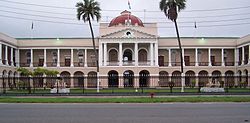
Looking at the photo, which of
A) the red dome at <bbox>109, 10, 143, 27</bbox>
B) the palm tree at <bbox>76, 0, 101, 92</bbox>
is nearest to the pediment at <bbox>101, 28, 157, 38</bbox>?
the red dome at <bbox>109, 10, 143, 27</bbox>

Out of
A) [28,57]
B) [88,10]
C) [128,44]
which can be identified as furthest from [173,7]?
[28,57]

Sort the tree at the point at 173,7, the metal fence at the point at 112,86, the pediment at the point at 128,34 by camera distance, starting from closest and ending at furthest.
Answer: the metal fence at the point at 112,86, the tree at the point at 173,7, the pediment at the point at 128,34

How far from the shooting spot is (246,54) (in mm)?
63969

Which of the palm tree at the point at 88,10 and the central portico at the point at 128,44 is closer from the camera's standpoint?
the palm tree at the point at 88,10

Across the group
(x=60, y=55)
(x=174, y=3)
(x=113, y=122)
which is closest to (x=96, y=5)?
(x=174, y=3)

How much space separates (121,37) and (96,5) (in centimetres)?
1451

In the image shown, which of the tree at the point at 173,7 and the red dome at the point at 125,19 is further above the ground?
the red dome at the point at 125,19

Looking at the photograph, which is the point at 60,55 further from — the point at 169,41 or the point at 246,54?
the point at 246,54

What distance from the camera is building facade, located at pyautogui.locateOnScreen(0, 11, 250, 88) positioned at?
6288 cm

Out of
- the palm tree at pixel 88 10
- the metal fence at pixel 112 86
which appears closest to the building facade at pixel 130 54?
the metal fence at pixel 112 86

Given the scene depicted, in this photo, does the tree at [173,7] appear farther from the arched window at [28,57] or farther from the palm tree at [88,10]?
the arched window at [28,57]

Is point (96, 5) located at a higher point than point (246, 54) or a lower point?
higher

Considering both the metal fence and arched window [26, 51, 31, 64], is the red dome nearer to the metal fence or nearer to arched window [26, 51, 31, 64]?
the metal fence

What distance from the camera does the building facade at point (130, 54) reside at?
62875mm
